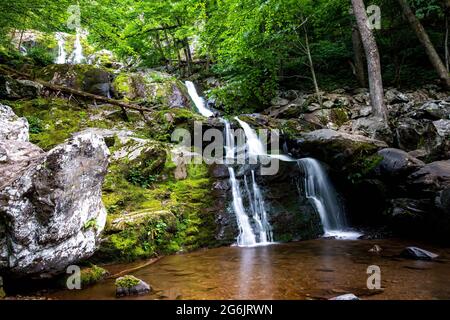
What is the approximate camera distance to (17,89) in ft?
34.6

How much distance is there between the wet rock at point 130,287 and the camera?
4496 millimetres

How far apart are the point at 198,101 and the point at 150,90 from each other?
10.2 ft

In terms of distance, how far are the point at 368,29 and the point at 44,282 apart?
36.8ft

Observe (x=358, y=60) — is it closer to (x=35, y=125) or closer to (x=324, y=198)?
(x=324, y=198)

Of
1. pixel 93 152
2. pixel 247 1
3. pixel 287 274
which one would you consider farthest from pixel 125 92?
pixel 287 274

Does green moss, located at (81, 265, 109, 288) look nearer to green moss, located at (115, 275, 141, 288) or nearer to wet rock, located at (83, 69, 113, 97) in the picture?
green moss, located at (115, 275, 141, 288)

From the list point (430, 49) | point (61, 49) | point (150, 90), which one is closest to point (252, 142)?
point (150, 90)

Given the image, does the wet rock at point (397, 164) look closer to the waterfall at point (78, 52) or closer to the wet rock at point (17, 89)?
the wet rock at point (17, 89)

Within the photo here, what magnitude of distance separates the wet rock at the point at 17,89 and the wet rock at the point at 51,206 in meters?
6.11

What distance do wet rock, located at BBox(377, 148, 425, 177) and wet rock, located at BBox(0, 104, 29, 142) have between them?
28.1ft

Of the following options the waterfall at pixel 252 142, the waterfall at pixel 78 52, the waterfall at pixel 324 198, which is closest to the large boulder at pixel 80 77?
the waterfall at pixel 252 142

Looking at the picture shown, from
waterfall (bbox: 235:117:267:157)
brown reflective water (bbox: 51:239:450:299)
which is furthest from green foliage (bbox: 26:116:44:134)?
waterfall (bbox: 235:117:267:157)

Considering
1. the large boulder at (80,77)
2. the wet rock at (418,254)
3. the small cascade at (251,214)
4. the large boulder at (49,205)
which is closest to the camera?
the large boulder at (49,205)

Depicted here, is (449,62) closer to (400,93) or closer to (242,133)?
(400,93)
